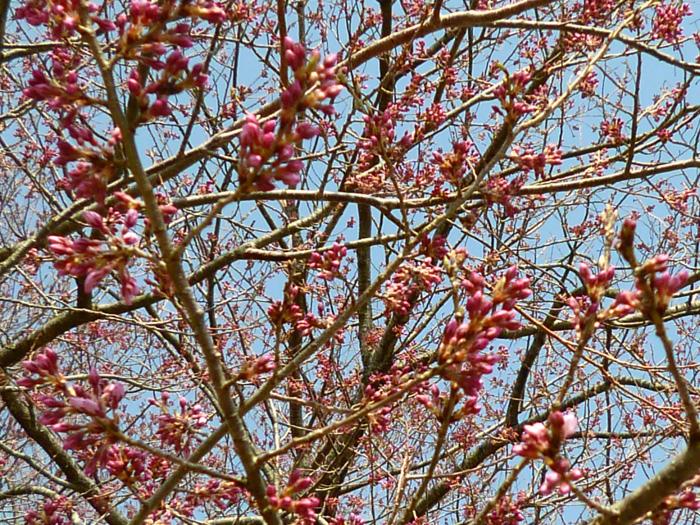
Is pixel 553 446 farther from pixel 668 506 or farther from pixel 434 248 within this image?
pixel 434 248

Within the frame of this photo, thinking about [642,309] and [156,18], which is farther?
[156,18]

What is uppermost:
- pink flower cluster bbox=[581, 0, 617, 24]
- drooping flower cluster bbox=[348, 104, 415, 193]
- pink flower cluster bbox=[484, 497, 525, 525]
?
pink flower cluster bbox=[581, 0, 617, 24]

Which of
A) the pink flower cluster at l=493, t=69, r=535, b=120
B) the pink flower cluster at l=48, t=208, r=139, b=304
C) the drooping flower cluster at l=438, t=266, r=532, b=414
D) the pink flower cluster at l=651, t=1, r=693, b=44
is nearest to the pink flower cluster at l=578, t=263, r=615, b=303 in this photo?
the drooping flower cluster at l=438, t=266, r=532, b=414

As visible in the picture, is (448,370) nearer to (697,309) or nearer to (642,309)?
(642,309)

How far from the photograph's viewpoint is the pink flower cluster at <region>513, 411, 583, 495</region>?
4.64 ft

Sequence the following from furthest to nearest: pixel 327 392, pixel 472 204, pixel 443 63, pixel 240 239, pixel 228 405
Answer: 1. pixel 240 239
2. pixel 327 392
3. pixel 443 63
4. pixel 472 204
5. pixel 228 405

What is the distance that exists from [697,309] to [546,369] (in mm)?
1472

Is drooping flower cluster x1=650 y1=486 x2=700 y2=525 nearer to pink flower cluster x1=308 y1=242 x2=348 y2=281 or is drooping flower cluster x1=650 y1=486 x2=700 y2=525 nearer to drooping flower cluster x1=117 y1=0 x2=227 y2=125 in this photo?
pink flower cluster x1=308 y1=242 x2=348 y2=281

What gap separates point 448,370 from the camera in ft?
5.57

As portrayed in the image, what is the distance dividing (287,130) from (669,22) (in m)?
2.99

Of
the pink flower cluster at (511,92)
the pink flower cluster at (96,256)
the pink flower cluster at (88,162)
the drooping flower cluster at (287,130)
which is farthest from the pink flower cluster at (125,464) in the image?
the pink flower cluster at (511,92)

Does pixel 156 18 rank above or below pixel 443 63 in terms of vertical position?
below

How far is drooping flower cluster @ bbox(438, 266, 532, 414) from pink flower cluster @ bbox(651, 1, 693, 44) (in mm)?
2609

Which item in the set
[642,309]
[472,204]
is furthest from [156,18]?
[472,204]
